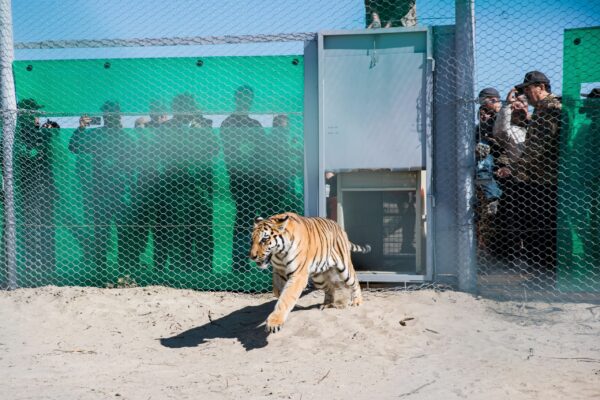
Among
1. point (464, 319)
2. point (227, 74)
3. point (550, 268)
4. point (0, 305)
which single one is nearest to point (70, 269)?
point (0, 305)

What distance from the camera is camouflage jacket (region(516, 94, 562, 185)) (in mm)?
5270

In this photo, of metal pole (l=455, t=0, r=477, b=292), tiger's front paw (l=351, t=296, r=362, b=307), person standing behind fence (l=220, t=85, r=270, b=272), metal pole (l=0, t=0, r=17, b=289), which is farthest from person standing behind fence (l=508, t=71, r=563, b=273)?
metal pole (l=0, t=0, r=17, b=289)

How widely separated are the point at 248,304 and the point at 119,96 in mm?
2405

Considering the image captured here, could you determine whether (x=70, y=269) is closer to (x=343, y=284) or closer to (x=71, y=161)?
(x=71, y=161)

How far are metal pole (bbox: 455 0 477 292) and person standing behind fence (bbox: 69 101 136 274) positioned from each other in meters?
3.14

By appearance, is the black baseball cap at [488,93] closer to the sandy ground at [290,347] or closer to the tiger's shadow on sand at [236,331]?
the sandy ground at [290,347]

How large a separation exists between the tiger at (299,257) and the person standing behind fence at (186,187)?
1.14 m

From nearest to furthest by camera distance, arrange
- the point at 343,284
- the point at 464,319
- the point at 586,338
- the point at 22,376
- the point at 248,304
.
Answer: the point at 22,376
the point at 586,338
the point at 464,319
the point at 343,284
the point at 248,304

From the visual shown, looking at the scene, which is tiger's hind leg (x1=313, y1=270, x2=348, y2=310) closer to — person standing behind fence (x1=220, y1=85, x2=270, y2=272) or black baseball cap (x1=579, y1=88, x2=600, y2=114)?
person standing behind fence (x1=220, y1=85, x2=270, y2=272)

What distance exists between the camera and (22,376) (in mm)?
4094

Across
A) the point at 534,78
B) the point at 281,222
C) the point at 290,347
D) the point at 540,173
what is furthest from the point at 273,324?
the point at 534,78

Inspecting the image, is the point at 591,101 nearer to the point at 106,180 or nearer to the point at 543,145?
the point at 543,145

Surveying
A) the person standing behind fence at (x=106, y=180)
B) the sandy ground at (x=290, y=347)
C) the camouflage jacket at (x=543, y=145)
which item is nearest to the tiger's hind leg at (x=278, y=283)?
the sandy ground at (x=290, y=347)

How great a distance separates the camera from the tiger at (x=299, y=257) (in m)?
4.62
